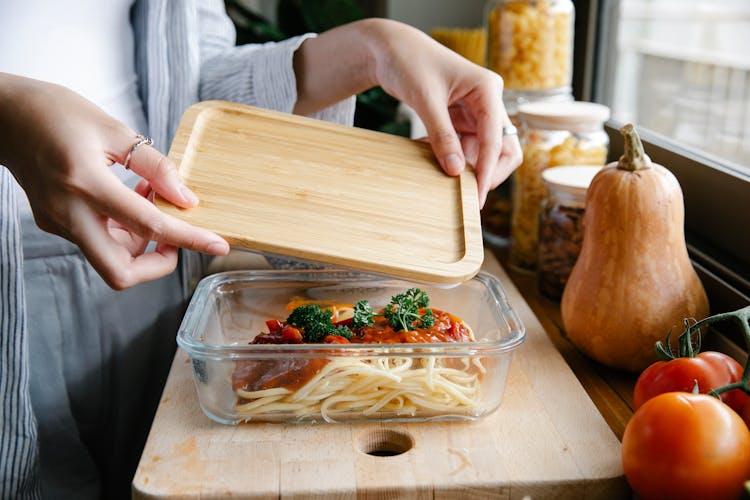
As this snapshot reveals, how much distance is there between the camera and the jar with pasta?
1.33 m

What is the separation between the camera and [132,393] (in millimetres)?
1262

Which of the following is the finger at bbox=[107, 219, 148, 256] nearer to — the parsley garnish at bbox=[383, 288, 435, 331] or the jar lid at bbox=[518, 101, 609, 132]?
the parsley garnish at bbox=[383, 288, 435, 331]

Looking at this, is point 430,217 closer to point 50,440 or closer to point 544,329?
point 544,329

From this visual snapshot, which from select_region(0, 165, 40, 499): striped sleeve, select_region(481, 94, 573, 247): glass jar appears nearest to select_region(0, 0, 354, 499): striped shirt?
select_region(0, 165, 40, 499): striped sleeve

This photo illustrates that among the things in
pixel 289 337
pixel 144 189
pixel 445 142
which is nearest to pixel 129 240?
pixel 144 189

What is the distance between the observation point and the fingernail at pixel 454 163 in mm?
1027

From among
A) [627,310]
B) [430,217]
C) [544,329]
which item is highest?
[430,217]

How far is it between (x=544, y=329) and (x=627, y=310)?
0.66 feet

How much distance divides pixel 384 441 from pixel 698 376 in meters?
0.36

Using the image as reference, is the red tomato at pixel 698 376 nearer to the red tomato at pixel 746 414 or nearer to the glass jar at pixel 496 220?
the red tomato at pixel 746 414

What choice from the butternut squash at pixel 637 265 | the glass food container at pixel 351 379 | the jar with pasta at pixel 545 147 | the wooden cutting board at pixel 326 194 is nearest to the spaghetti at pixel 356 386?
the glass food container at pixel 351 379

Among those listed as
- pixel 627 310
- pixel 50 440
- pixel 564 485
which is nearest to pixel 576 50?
pixel 627 310

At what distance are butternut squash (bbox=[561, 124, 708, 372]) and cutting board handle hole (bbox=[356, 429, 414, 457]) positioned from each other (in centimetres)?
33

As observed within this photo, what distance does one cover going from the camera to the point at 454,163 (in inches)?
40.4
